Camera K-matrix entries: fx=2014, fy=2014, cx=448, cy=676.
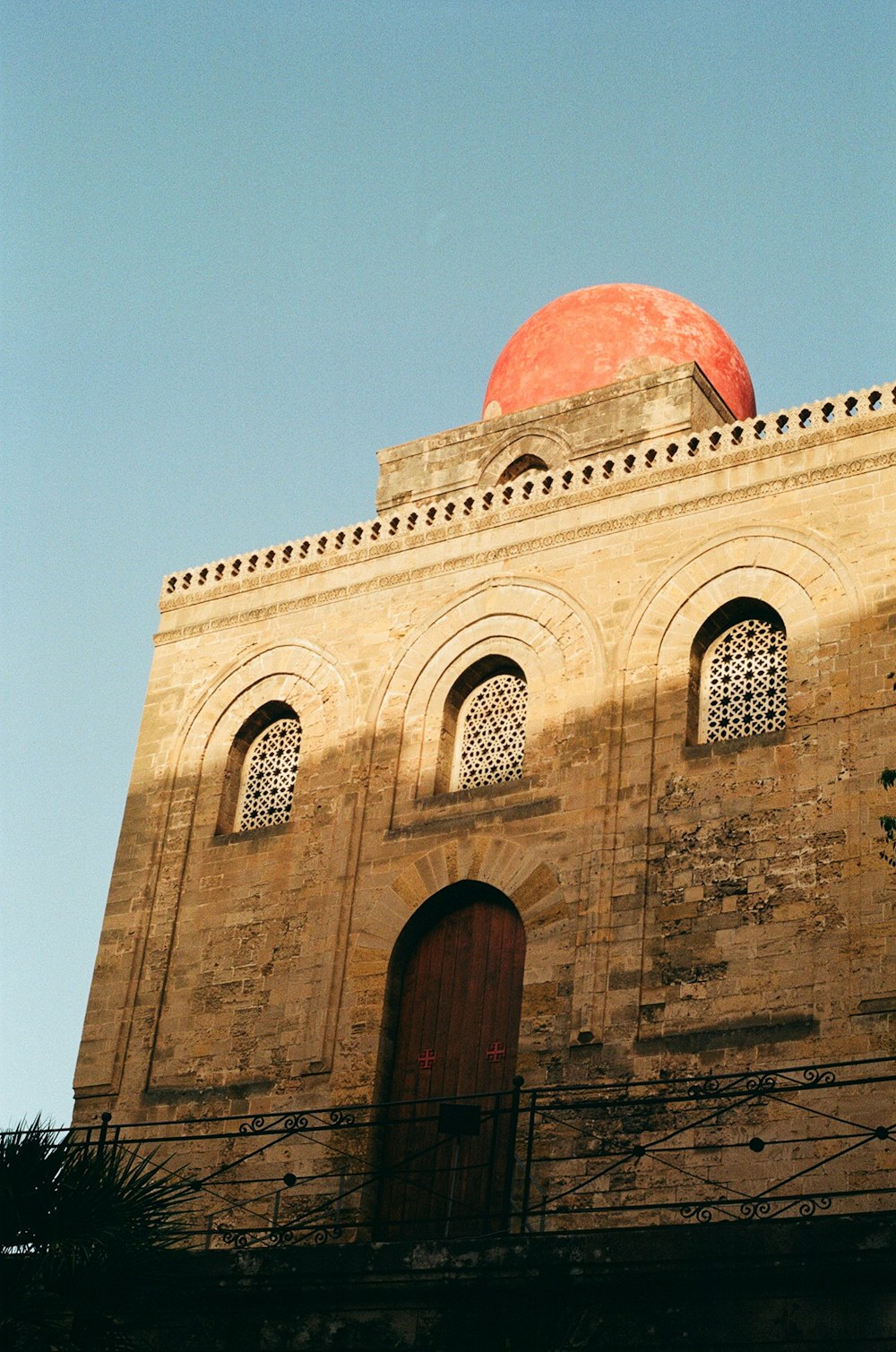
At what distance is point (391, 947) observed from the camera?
51.0ft

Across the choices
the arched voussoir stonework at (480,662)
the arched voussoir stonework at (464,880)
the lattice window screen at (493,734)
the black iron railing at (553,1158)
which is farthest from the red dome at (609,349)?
the black iron railing at (553,1158)

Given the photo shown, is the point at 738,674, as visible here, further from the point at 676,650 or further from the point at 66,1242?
the point at 66,1242

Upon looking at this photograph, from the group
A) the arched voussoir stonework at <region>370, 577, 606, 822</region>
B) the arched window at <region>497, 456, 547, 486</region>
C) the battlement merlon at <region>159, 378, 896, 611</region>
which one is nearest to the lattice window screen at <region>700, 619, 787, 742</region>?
the arched voussoir stonework at <region>370, 577, 606, 822</region>

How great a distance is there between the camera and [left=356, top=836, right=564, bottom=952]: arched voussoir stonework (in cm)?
1497

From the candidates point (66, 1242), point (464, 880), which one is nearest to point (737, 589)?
point (464, 880)

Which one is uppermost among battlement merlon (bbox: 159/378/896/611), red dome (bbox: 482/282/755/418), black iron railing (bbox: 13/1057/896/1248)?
red dome (bbox: 482/282/755/418)

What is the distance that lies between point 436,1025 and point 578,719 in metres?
2.57

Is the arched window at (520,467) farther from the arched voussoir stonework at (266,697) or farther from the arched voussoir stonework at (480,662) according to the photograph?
the arched voussoir stonework at (266,697)

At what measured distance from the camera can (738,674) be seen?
15219 millimetres

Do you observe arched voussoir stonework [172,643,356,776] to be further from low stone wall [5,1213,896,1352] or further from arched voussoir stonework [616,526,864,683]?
low stone wall [5,1213,896,1352]

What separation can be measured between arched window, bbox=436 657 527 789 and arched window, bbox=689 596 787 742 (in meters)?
1.53

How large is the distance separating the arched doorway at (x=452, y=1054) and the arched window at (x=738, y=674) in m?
2.14

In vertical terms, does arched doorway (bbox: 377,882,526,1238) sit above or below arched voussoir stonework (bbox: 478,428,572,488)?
below

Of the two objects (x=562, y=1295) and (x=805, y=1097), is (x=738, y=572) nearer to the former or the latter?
(x=805, y=1097)
